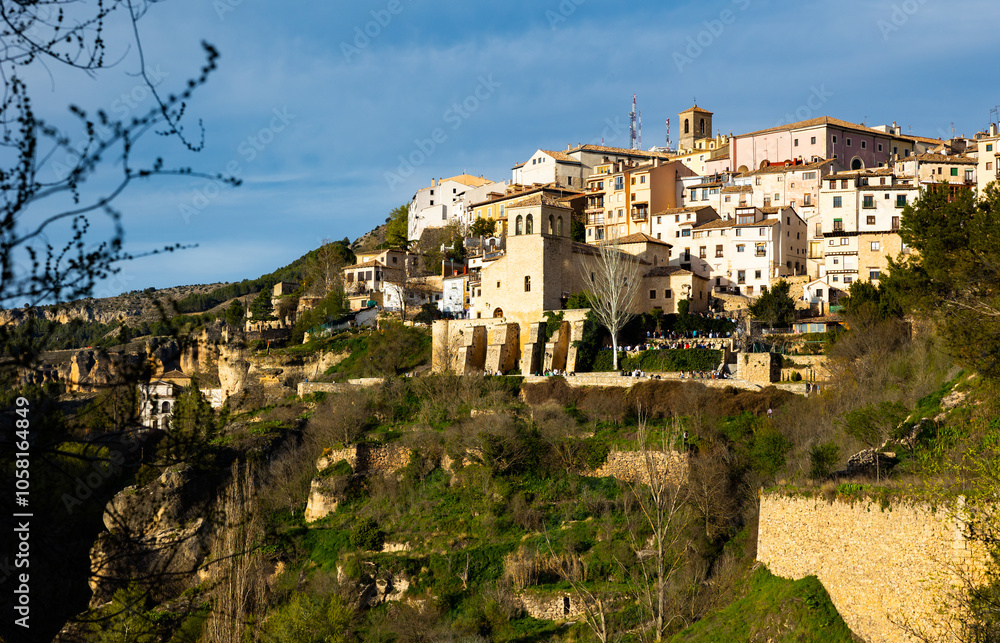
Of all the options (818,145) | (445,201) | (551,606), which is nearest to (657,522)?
(551,606)

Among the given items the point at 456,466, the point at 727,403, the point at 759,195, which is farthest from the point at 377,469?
the point at 759,195

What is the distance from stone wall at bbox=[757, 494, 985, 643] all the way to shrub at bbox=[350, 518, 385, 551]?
1530cm

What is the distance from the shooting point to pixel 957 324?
19.4 metres

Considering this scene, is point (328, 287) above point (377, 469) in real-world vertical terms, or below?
above

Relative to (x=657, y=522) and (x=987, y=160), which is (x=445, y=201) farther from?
(x=657, y=522)

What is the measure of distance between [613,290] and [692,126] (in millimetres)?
45324

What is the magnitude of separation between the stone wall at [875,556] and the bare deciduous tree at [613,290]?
21.7 metres

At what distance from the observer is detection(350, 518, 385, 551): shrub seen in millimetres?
31484

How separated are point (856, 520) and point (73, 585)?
1332cm

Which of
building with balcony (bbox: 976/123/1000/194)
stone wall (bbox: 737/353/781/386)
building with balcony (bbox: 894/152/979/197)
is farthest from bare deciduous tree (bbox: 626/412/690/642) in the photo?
building with balcony (bbox: 894/152/979/197)

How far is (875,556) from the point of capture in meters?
16.7

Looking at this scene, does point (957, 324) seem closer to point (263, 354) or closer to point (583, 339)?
point (583, 339)

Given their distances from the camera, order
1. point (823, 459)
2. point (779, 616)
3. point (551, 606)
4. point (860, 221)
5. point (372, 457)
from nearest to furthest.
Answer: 1. point (779, 616)
2. point (823, 459)
3. point (551, 606)
4. point (372, 457)
5. point (860, 221)

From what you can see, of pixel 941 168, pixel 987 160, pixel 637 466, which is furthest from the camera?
pixel 941 168
